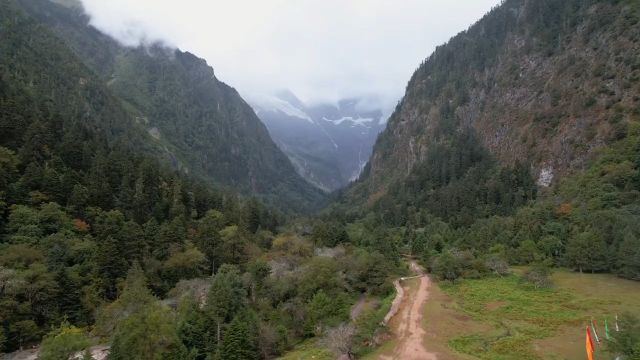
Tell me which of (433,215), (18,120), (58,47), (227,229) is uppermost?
(58,47)

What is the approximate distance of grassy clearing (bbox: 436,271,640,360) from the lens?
137 feet

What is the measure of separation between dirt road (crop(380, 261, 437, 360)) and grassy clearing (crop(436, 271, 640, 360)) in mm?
1104

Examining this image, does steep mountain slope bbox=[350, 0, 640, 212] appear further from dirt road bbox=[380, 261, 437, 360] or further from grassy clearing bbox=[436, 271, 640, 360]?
dirt road bbox=[380, 261, 437, 360]

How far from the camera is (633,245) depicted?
60250 millimetres

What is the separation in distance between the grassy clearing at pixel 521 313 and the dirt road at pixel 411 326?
3.62 feet

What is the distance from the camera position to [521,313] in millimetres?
51156

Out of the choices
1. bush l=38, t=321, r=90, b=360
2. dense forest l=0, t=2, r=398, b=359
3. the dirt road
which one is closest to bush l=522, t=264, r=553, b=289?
A: the dirt road

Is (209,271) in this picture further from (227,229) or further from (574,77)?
(574,77)

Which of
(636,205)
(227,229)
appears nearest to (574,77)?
(636,205)

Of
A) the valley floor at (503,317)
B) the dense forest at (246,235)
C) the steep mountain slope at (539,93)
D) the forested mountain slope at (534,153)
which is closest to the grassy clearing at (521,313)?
the valley floor at (503,317)

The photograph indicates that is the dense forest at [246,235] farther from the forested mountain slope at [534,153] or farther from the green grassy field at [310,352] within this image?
the green grassy field at [310,352]

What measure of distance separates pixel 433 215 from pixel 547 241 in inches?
2309

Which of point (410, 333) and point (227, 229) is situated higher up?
point (227, 229)

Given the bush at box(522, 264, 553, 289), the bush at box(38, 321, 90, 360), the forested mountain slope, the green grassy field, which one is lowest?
the green grassy field
